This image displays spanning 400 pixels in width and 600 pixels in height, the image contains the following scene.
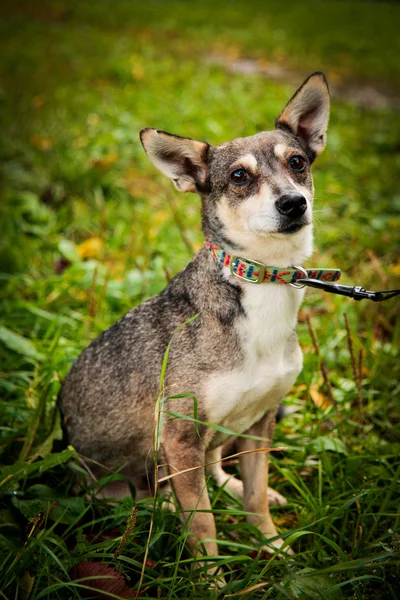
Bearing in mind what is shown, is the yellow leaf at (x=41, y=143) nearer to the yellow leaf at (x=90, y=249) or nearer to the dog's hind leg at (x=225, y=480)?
the yellow leaf at (x=90, y=249)

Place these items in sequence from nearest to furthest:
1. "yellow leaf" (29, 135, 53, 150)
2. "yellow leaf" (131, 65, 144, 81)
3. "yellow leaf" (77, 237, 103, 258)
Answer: "yellow leaf" (77, 237, 103, 258), "yellow leaf" (29, 135, 53, 150), "yellow leaf" (131, 65, 144, 81)

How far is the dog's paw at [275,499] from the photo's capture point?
9.37 ft

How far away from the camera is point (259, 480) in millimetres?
2676

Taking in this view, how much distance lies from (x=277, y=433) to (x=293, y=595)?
4.13ft

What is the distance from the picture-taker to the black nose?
89.8 inches

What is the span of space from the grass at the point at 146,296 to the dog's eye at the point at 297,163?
2.72 feet

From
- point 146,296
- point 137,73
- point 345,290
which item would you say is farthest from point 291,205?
point 137,73

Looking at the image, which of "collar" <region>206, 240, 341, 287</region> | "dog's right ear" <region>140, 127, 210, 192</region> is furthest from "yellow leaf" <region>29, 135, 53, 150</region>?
"collar" <region>206, 240, 341, 287</region>

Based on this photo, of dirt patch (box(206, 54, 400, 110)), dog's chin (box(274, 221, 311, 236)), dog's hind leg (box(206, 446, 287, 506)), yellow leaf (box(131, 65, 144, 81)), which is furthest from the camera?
yellow leaf (box(131, 65, 144, 81))

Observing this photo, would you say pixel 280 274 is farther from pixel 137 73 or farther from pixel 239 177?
pixel 137 73

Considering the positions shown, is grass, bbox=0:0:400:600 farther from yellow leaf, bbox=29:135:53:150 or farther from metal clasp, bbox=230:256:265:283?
metal clasp, bbox=230:256:265:283

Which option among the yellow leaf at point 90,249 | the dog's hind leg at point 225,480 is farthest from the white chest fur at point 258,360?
the yellow leaf at point 90,249

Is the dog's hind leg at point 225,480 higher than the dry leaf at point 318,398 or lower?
lower

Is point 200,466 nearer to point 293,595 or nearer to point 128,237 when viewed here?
point 293,595
